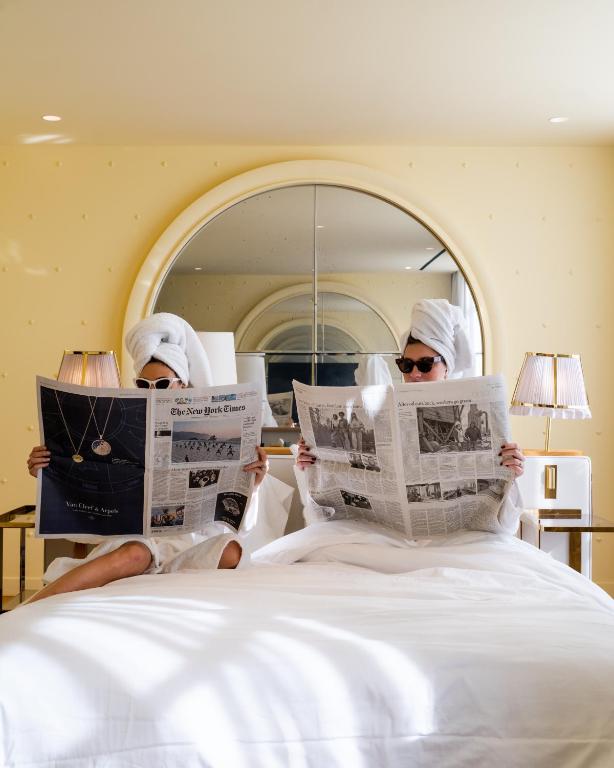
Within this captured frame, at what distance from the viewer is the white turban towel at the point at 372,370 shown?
15.2 ft

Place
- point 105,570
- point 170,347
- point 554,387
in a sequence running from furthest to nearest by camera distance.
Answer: point 554,387, point 170,347, point 105,570

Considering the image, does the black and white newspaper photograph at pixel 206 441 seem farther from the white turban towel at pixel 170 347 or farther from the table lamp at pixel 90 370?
the table lamp at pixel 90 370

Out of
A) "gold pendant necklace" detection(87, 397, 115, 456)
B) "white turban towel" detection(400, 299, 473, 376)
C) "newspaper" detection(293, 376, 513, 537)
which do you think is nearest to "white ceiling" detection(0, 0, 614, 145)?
"white turban towel" detection(400, 299, 473, 376)

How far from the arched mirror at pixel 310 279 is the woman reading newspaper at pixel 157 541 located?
1.73 m

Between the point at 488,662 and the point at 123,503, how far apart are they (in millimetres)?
1192

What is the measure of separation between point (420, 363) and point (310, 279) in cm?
193

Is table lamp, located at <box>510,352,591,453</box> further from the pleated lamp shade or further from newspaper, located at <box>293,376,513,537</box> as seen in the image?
newspaper, located at <box>293,376,513,537</box>

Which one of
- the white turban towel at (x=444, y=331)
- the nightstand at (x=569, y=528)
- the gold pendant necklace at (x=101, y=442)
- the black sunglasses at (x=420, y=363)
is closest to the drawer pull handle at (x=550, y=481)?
the nightstand at (x=569, y=528)

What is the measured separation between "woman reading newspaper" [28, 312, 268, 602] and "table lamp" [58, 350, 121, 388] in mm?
977

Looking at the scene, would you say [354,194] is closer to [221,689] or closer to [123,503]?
Result: [123,503]

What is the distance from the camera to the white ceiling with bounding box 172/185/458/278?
4688 mm

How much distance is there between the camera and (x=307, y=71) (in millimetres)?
3582

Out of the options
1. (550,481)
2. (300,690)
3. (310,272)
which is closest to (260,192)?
(310,272)

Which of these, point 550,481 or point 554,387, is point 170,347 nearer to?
point 550,481
